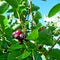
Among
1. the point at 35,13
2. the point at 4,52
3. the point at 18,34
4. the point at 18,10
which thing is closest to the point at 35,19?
the point at 35,13

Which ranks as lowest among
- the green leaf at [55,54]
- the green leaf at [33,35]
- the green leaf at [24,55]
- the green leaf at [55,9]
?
the green leaf at [55,54]

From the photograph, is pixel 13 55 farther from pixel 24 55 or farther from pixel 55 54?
pixel 55 54

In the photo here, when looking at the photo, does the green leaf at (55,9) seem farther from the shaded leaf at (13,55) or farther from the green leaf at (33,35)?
the shaded leaf at (13,55)

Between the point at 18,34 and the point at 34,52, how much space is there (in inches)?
5.9

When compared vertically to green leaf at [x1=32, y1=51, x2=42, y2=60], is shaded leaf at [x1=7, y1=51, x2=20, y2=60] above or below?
below

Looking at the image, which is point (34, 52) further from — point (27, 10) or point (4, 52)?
point (27, 10)

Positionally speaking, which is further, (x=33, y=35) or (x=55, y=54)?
(x=55, y=54)

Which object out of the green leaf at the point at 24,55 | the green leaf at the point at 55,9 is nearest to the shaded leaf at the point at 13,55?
the green leaf at the point at 24,55

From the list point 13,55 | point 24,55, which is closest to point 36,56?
point 24,55

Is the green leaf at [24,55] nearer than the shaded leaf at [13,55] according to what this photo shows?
Yes

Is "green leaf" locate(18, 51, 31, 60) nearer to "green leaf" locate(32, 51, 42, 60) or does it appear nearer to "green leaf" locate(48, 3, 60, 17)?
"green leaf" locate(32, 51, 42, 60)

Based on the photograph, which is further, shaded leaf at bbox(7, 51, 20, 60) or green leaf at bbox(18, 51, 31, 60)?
shaded leaf at bbox(7, 51, 20, 60)

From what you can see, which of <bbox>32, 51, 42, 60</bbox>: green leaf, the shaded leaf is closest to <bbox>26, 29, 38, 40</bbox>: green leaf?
<bbox>32, 51, 42, 60</bbox>: green leaf

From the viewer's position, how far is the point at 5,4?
1.56 m
